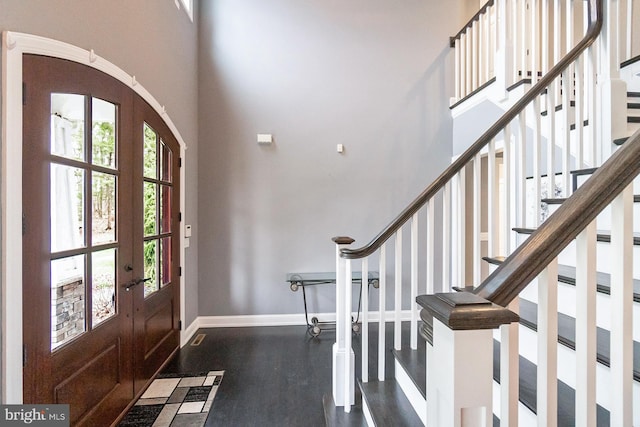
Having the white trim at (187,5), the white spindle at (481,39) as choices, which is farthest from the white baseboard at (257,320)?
the white trim at (187,5)

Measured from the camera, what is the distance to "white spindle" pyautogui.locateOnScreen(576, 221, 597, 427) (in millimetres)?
741

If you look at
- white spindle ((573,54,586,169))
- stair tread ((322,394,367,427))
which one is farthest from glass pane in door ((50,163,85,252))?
white spindle ((573,54,586,169))

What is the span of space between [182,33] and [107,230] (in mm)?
2227

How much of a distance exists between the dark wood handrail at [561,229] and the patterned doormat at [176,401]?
81.9 inches

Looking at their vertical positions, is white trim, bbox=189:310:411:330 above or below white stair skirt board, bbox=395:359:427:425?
below

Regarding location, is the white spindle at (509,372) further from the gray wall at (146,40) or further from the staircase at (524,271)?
the gray wall at (146,40)

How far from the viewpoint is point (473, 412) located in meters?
0.68

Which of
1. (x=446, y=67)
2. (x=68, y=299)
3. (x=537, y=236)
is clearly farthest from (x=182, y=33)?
(x=537, y=236)

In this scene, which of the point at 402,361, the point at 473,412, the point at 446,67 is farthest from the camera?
the point at 446,67

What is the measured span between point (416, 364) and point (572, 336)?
0.79m

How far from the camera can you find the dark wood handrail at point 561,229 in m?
0.71

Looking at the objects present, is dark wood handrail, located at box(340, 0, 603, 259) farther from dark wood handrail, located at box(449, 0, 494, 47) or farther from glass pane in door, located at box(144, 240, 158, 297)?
glass pane in door, located at box(144, 240, 158, 297)

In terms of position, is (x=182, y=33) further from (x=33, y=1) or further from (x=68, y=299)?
(x=68, y=299)

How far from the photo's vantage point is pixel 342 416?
188cm
